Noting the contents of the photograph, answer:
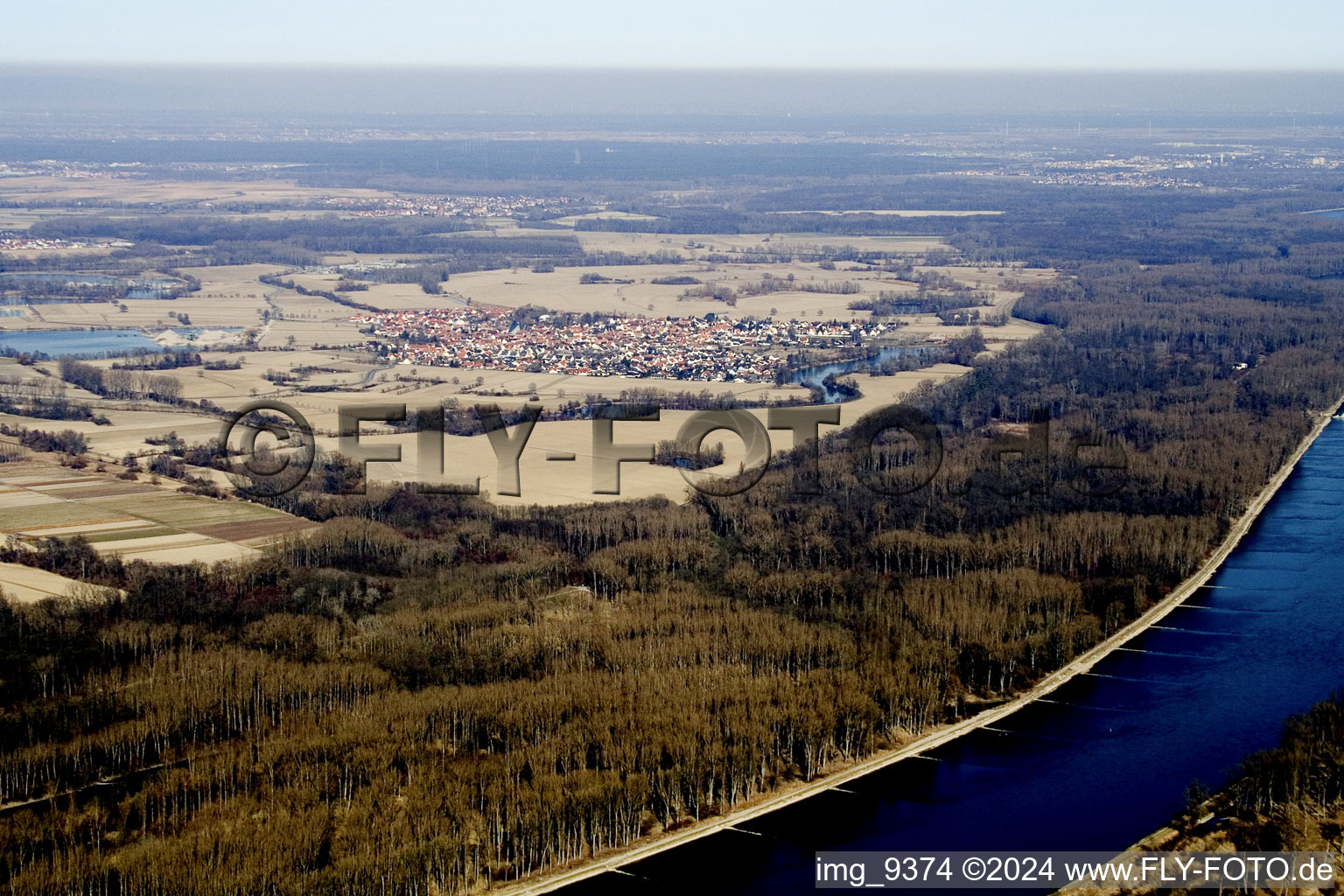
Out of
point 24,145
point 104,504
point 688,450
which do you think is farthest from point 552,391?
point 24,145

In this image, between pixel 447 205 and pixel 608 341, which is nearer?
pixel 608 341

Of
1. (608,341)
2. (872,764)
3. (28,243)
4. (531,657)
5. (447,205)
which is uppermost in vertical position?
(447,205)

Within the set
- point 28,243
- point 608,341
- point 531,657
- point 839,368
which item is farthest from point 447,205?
point 531,657

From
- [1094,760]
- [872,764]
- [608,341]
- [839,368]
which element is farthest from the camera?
[608,341]

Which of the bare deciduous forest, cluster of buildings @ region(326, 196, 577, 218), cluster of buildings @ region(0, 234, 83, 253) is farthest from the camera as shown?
cluster of buildings @ region(326, 196, 577, 218)

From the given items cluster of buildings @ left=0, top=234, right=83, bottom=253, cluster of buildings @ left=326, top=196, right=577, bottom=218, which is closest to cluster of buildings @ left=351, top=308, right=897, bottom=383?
cluster of buildings @ left=0, top=234, right=83, bottom=253

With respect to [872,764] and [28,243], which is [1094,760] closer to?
[872,764]

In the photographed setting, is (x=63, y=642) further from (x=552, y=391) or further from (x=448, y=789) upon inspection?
(x=552, y=391)

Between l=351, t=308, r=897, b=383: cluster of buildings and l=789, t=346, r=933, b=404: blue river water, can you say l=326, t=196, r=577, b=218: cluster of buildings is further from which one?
l=789, t=346, r=933, b=404: blue river water
